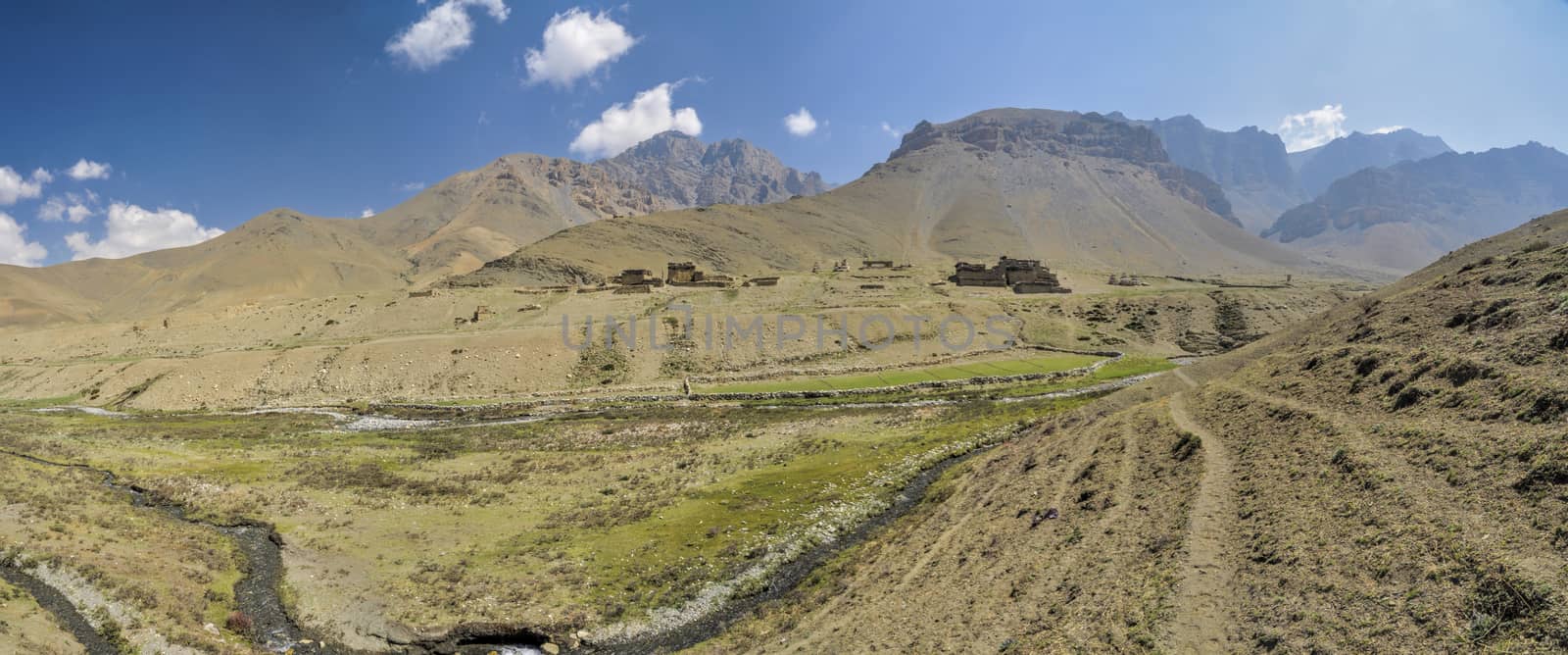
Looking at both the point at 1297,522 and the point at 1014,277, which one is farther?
the point at 1014,277

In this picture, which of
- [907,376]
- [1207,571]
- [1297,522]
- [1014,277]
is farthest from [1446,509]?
[1014,277]

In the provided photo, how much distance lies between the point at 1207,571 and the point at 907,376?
5432 centimetres

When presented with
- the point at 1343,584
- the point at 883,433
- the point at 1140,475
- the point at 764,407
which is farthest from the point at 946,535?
the point at 764,407

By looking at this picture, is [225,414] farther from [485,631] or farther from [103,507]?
[485,631]

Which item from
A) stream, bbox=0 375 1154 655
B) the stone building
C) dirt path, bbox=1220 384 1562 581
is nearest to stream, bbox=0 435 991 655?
stream, bbox=0 375 1154 655

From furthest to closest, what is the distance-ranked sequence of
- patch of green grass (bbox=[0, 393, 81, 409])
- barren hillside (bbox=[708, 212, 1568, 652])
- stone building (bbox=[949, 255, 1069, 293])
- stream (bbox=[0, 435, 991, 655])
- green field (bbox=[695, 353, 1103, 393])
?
stone building (bbox=[949, 255, 1069, 293]) < patch of green grass (bbox=[0, 393, 81, 409]) < green field (bbox=[695, 353, 1103, 393]) < stream (bbox=[0, 435, 991, 655]) < barren hillside (bbox=[708, 212, 1568, 652])

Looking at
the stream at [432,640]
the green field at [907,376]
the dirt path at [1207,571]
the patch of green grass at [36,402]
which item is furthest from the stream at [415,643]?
the patch of green grass at [36,402]

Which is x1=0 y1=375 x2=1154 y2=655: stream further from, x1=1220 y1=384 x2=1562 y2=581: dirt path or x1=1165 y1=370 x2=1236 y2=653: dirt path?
x1=1220 y1=384 x2=1562 y2=581: dirt path

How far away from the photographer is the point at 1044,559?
16.1 metres

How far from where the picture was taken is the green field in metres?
63.1

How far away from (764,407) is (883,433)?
1547 centimetres

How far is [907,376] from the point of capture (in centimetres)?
6725

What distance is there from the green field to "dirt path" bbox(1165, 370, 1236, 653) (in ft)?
146

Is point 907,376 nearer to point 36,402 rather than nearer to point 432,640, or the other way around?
point 432,640
